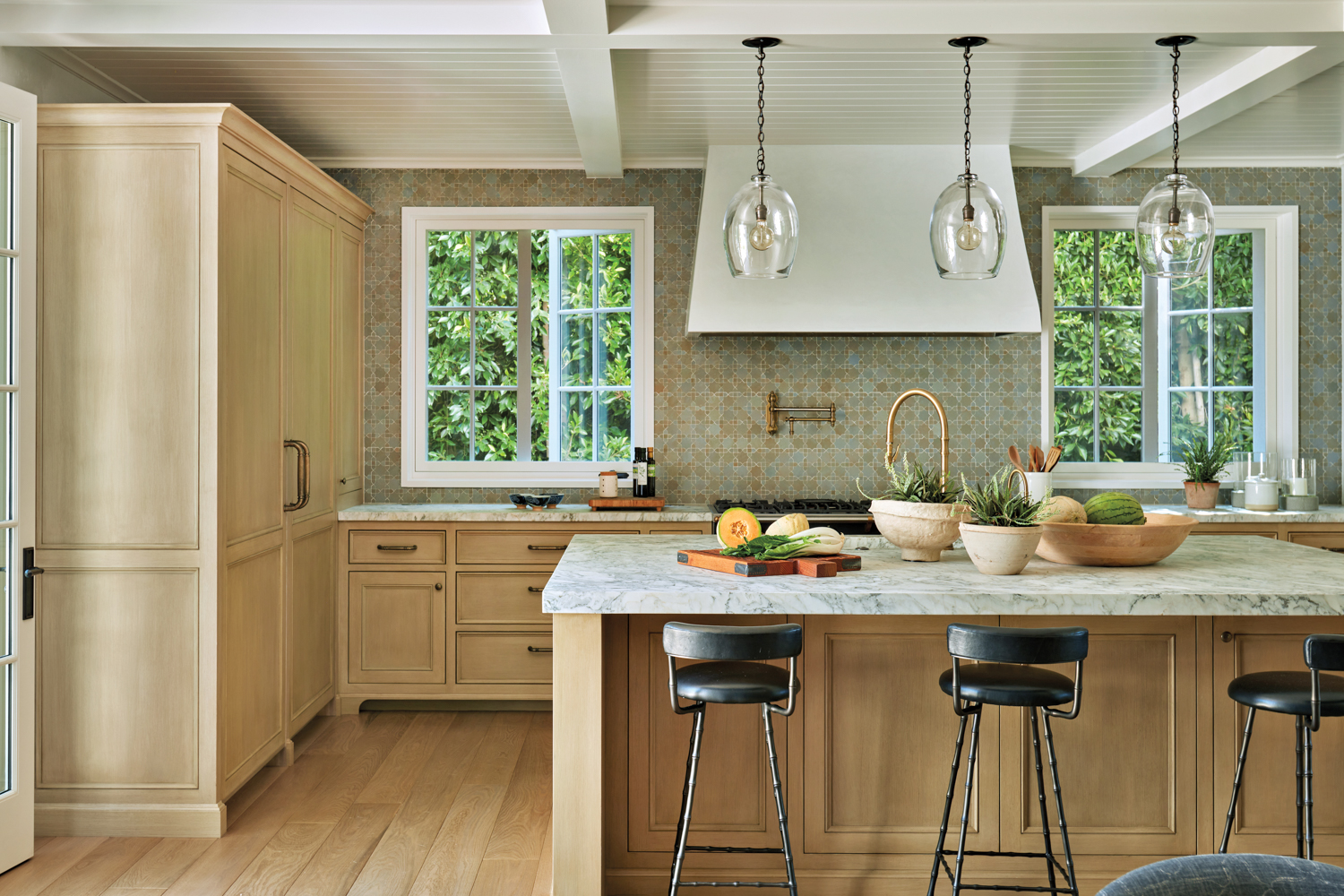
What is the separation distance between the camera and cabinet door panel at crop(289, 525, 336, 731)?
3762 mm

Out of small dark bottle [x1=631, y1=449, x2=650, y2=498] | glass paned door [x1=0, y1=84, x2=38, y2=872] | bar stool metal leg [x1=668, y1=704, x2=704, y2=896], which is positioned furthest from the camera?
small dark bottle [x1=631, y1=449, x2=650, y2=498]

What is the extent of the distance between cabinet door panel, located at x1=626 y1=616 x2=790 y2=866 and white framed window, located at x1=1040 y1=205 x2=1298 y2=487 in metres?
2.99

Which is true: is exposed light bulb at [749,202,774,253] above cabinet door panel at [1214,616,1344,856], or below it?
above

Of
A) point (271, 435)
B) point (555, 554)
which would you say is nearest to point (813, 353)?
point (555, 554)

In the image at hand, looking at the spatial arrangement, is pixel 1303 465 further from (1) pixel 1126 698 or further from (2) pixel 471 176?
(2) pixel 471 176

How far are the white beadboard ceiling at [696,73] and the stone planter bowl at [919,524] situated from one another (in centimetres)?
151

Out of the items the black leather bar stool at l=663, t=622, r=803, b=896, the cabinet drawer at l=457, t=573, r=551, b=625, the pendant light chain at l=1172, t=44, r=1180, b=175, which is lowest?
the cabinet drawer at l=457, t=573, r=551, b=625

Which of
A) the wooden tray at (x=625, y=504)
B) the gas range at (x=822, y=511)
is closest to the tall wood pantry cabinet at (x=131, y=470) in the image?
the wooden tray at (x=625, y=504)

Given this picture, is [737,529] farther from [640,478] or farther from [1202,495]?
[1202,495]

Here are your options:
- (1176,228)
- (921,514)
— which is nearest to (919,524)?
(921,514)

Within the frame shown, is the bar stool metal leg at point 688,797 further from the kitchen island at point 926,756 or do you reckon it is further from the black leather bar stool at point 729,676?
the kitchen island at point 926,756

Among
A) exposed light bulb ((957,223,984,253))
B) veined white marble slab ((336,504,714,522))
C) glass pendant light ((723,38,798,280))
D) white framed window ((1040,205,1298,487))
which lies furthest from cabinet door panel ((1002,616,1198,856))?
white framed window ((1040,205,1298,487))

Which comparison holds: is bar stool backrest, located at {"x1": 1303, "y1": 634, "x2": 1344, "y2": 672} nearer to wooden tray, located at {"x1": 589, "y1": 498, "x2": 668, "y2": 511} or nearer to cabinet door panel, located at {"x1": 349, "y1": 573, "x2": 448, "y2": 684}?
wooden tray, located at {"x1": 589, "y1": 498, "x2": 668, "y2": 511}

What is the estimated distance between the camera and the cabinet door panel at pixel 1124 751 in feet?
8.13
